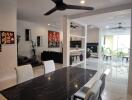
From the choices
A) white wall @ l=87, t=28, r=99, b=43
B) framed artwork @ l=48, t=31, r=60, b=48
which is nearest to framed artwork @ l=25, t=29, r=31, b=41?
framed artwork @ l=48, t=31, r=60, b=48

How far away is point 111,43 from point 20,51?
8.68m

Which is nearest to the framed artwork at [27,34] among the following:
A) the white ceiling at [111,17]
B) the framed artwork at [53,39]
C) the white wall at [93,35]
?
the framed artwork at [53,39]

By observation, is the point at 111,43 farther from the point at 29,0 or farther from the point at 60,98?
the point at 60,98

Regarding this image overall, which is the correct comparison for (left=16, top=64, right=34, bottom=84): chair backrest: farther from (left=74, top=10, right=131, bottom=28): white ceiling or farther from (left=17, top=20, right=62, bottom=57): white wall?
(left=17, top=20, right=62, bottom=57): white wall

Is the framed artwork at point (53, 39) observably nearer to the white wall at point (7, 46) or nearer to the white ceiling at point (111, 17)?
the white ceiling at point (111, 17)

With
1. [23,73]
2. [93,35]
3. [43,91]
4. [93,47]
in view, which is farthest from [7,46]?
[93,35]

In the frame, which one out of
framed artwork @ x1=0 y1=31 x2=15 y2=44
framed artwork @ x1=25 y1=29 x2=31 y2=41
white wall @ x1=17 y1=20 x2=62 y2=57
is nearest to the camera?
framed artwork @ x1=0 y1=31 x2=15 y2=44

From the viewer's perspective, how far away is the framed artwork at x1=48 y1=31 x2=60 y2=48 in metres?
9.93

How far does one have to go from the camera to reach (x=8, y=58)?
423cm

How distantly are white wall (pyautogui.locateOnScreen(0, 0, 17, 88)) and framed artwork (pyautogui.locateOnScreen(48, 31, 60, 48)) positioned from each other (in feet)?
18.2

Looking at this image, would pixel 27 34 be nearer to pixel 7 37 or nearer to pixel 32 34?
pixel 32 34

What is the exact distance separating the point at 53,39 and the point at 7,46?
6.29 meters

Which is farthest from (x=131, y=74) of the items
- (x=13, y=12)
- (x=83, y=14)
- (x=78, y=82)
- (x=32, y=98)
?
→ (x=13, y=12)

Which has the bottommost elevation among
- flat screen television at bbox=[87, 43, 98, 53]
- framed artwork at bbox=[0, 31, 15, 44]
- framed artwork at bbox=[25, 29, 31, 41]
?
flat screen television at bbox=[87, 43, 98, 53]
